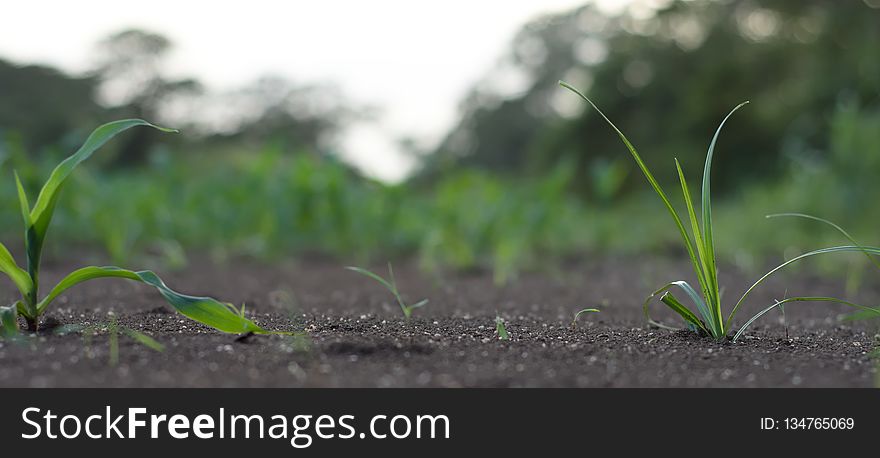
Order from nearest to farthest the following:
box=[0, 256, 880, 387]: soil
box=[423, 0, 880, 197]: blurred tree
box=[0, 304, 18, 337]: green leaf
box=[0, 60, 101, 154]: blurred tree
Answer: box=[0, 256, 880, 387]: soil, box=[0, 304, 18, 337]: green leaf, box=[0, 60, 101, 154]: blurred tree, box=[423, 0, 880, 197]: blurred tree

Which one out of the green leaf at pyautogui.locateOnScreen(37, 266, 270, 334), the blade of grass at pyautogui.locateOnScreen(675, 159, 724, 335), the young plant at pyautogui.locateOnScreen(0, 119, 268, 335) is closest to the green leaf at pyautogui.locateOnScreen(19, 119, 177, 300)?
the young plant at pyautogui.locateOnScreen(0, 119, 268, 335)

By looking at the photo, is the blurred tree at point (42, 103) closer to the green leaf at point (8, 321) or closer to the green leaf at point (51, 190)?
the green leaf at point (51, 190)

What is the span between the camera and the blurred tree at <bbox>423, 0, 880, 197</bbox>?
26.7ft

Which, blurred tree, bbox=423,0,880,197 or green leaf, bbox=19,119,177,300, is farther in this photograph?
blurred tree, bbox=423,0,880,197

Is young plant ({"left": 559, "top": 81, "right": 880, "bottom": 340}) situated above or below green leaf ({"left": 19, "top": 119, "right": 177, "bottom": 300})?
below

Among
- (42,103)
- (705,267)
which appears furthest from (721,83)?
(705,267)

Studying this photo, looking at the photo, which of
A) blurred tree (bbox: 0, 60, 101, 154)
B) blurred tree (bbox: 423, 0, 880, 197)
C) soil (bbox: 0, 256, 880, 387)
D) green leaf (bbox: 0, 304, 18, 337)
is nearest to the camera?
soil (bbox: 0, 256, 880, 387)

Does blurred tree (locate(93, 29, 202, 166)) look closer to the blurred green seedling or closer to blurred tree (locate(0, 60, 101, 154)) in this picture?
blurred tree (locate(0, 60, 101, 154))

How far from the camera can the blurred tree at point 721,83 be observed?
8141 millimetres

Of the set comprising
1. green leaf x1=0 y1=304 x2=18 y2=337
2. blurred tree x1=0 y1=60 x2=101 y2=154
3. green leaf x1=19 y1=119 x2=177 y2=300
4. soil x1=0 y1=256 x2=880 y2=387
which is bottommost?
soil x1=0 y1=256 x2=880 y2=387
